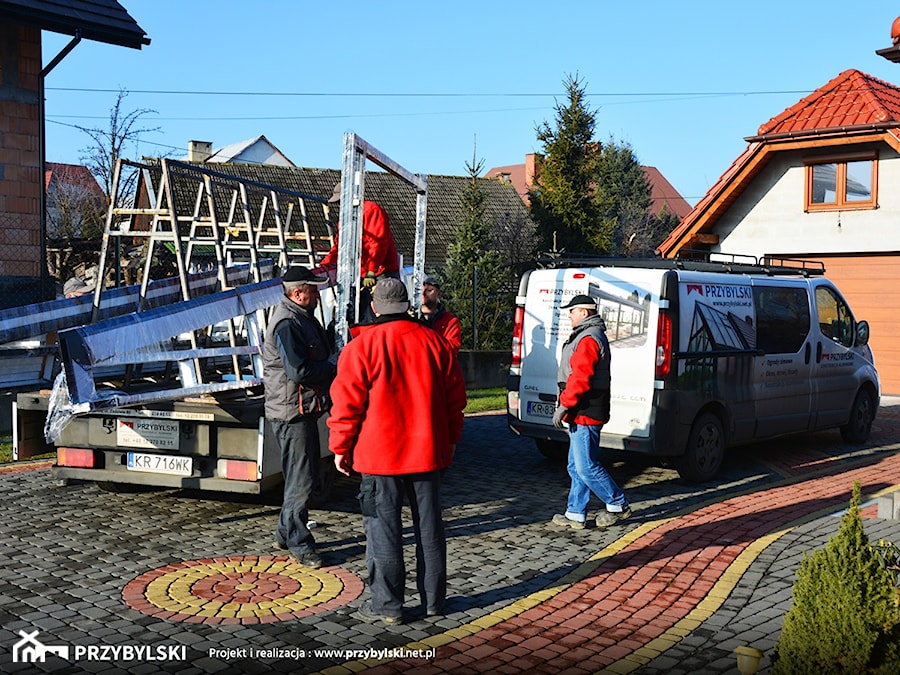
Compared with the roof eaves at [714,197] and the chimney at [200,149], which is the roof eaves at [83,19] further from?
the chimney at [200,149]

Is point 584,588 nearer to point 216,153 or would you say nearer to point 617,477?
point 617,477

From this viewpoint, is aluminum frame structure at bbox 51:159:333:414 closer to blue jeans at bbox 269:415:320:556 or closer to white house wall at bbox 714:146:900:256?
blue jeans at bbox 269:415:320:556

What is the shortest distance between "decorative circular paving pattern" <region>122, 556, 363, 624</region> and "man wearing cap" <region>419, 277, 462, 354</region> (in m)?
3.32

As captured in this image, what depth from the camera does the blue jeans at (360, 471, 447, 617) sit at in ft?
17.9

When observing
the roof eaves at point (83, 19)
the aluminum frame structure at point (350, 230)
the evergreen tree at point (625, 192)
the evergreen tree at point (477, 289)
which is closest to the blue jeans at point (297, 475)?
the aluminum frame structure at point (350, 230)

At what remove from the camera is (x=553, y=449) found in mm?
10828

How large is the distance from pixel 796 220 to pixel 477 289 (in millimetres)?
6609

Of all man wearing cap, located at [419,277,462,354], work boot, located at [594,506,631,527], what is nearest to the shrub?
work boot, located at [594,506,631,527]

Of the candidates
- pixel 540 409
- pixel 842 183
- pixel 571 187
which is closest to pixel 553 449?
pixel 540 409

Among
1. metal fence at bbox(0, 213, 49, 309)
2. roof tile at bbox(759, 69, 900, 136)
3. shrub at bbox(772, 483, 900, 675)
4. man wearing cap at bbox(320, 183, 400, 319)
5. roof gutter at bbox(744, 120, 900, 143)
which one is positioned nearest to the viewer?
shrub at bbox(772, 483, 900, 675)

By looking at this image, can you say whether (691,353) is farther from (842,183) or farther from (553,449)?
(842,183)

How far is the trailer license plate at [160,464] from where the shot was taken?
7.53m

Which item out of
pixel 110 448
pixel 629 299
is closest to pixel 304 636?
pixel 110 448

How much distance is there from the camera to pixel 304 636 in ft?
17.1
